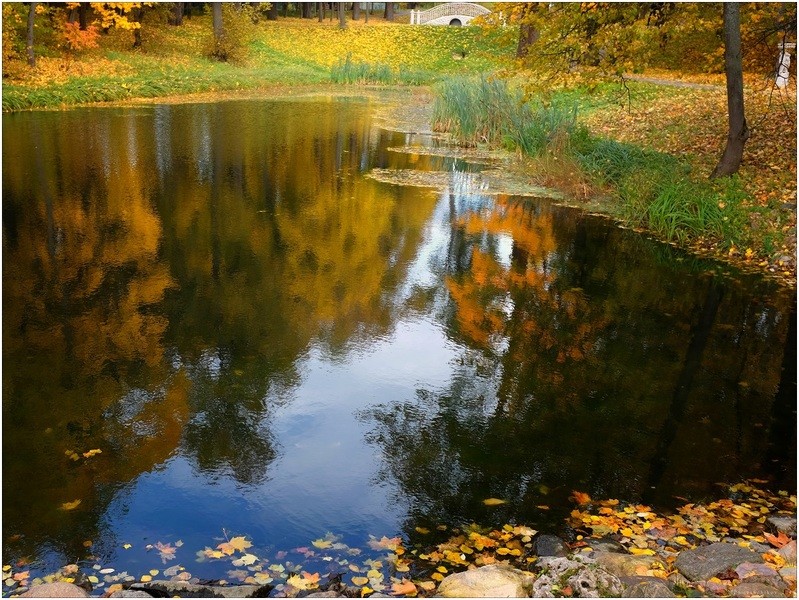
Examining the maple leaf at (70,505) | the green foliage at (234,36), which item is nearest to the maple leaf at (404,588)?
the maple leaf at (70,505)

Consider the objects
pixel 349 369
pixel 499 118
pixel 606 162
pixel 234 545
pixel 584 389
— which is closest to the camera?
pixel 234 545

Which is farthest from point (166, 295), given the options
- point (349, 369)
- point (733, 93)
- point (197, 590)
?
point (733, 93)

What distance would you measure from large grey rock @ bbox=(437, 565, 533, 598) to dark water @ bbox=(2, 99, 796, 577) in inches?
26.7

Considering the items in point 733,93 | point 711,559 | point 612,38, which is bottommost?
point 711,559

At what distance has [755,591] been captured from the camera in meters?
3.58

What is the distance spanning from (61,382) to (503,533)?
3.70 meters

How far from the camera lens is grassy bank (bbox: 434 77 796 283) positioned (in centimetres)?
1045

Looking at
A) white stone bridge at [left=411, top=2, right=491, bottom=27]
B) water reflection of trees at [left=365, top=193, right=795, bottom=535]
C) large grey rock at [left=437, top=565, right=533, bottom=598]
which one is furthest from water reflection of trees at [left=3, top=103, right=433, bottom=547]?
white stone bridge at [left=411, top=2, right=491, bottom=27]

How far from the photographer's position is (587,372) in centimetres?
685

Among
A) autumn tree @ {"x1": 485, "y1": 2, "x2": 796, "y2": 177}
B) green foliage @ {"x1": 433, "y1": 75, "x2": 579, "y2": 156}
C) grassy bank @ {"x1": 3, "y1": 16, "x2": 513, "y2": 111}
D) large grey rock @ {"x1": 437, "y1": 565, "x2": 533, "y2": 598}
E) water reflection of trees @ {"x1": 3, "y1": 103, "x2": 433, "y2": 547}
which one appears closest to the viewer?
large grey rock @ {"x1": 437, "y1": 565, "x2": 533, "y2": 598}

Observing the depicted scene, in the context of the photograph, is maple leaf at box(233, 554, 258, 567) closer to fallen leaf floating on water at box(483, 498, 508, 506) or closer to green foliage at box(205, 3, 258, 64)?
fallen leaf floating on water at box(483, 498, 508, 506)

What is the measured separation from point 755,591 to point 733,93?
9.46 metres

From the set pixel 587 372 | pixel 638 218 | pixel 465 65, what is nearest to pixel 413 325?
pixel 587 372

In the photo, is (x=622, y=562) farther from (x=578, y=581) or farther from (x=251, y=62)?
(x=251, y=62)
